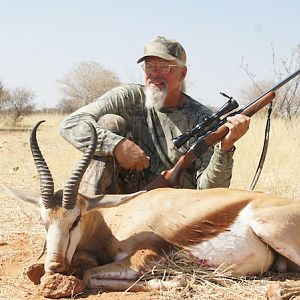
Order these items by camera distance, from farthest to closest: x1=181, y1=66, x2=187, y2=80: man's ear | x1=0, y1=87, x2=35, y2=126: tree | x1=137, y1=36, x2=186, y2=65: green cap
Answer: x1=0, y1=87, x2=35, y2=126: tree
x1=181, y1=66, x2=187, y2=80: man's ear
x1=137, y1=36, x2=186, y2=65: green cap

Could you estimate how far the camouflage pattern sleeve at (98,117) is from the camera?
5000 mm

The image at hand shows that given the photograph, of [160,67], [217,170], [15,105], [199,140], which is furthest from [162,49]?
[15,105]

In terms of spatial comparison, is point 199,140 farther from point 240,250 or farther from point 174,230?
point 240,250

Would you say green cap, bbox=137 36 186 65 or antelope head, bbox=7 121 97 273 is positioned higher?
green cap, bbox=137 36 186 65

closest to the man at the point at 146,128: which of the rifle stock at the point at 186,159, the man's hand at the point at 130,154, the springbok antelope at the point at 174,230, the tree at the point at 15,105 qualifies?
the man's hand at the point at 130,154

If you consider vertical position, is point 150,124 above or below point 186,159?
above

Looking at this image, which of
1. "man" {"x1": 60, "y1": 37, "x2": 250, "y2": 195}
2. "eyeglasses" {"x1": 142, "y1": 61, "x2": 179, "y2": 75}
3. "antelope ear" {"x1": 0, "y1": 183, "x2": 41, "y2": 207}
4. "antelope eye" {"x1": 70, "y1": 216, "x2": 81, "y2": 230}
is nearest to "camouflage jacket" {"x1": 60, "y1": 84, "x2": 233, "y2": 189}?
"man" {"x1": 60, "y1": 37, "x2": 250, "y2": 195}

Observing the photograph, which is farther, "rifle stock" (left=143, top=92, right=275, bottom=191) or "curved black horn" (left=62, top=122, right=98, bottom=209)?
"rifle stock" (left=143, top=92, right=275, bottom=191)

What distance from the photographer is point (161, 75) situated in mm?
5543

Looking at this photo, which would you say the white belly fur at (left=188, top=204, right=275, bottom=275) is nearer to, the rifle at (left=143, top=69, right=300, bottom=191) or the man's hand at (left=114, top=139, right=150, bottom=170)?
the rifle at (left=143, top=69, right=300, bottom=191)

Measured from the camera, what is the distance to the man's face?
5500mm

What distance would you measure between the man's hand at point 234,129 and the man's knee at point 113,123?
3.29 feet

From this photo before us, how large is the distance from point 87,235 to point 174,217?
2.35 feet

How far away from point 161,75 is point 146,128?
546mm
